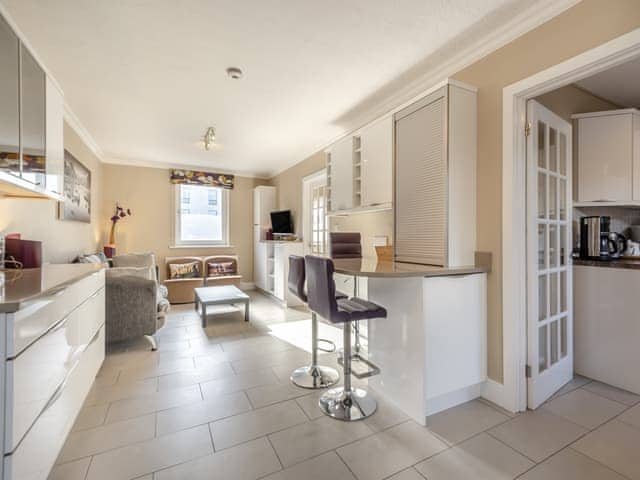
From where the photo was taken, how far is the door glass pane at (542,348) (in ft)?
6.79

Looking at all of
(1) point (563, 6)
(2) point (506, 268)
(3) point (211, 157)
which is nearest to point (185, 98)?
(3) point (211, 157)

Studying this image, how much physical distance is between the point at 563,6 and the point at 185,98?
3.07m

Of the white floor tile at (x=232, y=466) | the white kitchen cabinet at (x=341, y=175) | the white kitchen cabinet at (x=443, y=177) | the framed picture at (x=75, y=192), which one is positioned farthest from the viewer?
the framed picture at (x=75, y=192)

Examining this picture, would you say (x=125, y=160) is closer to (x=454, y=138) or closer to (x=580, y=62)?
(x=454, y=138)

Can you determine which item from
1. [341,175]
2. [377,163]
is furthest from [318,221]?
[377,163]

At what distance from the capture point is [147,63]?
7.82 ft

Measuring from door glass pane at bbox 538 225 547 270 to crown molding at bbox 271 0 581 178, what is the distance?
49.7 inches

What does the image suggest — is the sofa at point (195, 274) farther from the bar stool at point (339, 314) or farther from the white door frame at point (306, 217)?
the bar stool at point (339, 314)

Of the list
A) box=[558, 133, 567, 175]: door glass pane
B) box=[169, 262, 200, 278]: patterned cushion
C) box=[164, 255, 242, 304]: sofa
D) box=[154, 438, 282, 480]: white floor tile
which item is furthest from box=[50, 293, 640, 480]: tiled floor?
box=[169, 262, 200, 278]: patterned cushion

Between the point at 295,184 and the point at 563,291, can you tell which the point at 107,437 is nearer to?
the point at 563,291

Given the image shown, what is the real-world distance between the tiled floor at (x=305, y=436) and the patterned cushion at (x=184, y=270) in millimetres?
2983

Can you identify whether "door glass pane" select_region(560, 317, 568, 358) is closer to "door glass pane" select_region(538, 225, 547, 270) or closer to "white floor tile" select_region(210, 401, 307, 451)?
"door glass pane" select_region(538, 225, 547, 270)

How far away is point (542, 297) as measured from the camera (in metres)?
2.11

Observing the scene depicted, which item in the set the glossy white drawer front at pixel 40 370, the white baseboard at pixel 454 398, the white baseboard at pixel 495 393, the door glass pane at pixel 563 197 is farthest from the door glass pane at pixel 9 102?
the door glass pane at pixel 563 197
